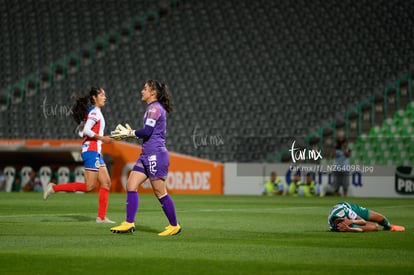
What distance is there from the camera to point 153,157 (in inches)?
412

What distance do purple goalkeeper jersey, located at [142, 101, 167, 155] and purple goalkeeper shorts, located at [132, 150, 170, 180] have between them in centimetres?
7

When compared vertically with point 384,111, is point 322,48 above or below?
above

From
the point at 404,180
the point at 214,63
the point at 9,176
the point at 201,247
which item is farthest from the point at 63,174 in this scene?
the point at 201,247

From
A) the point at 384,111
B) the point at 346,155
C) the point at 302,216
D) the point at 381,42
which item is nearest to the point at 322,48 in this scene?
the point at 381,42

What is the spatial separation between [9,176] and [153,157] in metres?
19.8

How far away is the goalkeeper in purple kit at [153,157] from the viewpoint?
34.3ft

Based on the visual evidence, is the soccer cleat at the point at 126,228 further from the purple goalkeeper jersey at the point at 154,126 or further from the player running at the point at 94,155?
the player running at the point at 94,155

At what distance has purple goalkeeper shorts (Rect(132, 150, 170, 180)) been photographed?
1045 centimetres

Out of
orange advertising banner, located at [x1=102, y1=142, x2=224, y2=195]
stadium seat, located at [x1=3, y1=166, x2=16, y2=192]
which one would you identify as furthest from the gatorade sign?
stadium seat, located at [x1=3, y1=166, x2=16, y2=192]

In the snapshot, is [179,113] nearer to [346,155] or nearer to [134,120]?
[134,120]

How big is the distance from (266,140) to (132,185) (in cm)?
1852

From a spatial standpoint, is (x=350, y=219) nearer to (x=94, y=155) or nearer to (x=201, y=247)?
(x=201, y=247)

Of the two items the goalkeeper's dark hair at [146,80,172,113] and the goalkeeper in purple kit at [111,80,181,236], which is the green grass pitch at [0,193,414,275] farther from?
the goalkeeper's dark hair at [146,80,172,113]

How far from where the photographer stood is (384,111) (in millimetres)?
29250
